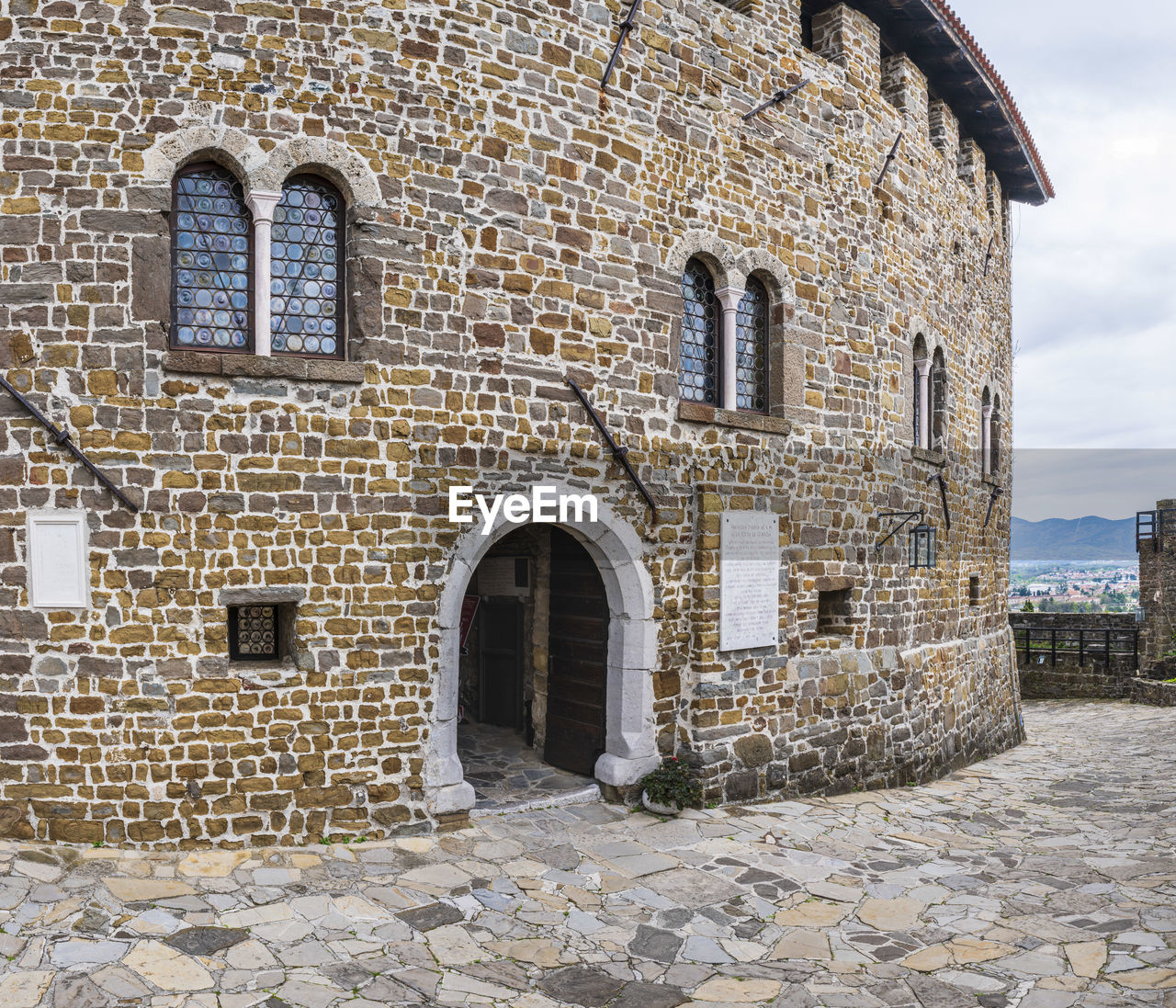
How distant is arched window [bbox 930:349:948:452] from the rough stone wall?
12.6m

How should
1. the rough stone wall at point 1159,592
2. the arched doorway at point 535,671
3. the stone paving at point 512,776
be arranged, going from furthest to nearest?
1. the rough stone wall at point 1159,592
2. the arched doorway at point 535,671
3. the stone paving at point 512,776

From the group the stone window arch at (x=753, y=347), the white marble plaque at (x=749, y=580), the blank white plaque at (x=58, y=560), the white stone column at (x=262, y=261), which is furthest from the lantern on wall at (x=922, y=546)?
the blank white plaque at (x=58, y=560)

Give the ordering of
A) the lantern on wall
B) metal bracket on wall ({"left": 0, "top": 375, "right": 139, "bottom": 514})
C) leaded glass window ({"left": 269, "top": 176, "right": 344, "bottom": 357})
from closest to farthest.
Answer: metal bracket on wall ({"left": 0, "top": 375, "right": 139, "bottom": 514}) < leaded glass window ({"left": 269, "top": 176, "right": 344, "bottom": 357}) < the lantern on wall

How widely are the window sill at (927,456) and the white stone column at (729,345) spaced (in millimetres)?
3519

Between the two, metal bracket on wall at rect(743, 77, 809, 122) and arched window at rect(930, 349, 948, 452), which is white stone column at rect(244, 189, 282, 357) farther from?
arched window at rect(930, 349, 948, 452)

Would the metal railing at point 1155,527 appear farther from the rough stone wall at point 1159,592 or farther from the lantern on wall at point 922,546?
the lantern on wall at point 922,546

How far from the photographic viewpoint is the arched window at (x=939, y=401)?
12602 millimetres

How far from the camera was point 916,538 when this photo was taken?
36.3 feet

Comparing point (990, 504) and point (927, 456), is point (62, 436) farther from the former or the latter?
point (990, 504)

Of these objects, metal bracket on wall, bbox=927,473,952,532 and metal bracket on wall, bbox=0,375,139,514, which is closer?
metal bracket on wall, bbox=0,375,139,514

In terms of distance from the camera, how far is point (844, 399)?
10070 mm

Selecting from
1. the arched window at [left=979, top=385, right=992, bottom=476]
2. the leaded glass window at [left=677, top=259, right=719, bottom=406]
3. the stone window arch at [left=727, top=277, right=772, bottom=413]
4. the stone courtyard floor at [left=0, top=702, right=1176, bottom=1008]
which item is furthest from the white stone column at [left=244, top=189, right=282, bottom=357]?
the arched window at [left=979, top=385, right=992, bottom=476]

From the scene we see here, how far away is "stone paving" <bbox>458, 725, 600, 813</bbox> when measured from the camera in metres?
7.97

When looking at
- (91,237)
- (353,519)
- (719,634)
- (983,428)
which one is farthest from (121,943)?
(983,428)
